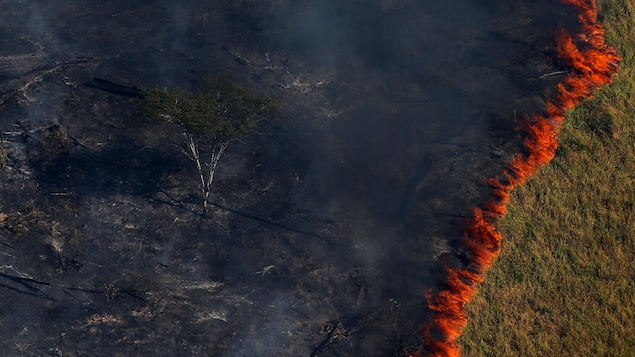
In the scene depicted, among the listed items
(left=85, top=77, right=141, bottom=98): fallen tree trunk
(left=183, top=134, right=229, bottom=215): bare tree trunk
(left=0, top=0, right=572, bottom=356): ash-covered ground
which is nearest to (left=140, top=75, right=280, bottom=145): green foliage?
(left=183, top=134, right=229, bottom=215): bare tree trunk

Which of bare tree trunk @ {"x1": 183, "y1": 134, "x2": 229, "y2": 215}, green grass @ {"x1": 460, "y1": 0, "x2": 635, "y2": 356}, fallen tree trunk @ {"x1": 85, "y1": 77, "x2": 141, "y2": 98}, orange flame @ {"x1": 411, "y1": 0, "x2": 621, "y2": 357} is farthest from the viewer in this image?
fallen tree trunk @ {"x1": 85, "y1": 77, "x2": 141, "y2": 98}

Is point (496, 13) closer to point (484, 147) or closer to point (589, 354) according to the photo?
point (484, 147)

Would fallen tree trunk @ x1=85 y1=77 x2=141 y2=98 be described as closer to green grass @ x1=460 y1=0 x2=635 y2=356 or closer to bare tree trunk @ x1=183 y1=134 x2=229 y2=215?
bare tree trunk @ x1=183 y1=134 x2=229 y2=215

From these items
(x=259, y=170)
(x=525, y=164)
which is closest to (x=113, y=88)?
(x=259, y=170)

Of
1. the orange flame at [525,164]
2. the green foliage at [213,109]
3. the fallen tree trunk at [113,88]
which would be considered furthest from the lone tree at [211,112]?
the orange flame at [525,164]

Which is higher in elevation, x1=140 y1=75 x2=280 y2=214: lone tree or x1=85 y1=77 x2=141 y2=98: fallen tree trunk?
x1=140 y1=75 x2=280 y2=214: lone tree

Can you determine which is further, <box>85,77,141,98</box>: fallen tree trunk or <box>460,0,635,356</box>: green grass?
<box>85,77,141,98</box>: fallen tree trunk

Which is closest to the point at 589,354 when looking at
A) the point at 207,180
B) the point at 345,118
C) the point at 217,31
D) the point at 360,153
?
the point at 360,153
